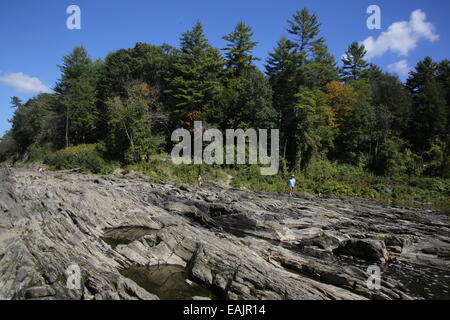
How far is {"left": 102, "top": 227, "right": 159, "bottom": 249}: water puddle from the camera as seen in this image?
1285 cm

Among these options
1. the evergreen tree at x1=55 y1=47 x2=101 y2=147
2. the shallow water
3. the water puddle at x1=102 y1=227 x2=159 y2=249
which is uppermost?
the evergreen tree at x1=55 y1=47 x2=101 y2=147

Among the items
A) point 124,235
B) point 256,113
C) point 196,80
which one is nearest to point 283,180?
point 256,113

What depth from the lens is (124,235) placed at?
13.7 m

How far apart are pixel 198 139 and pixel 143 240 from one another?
25301 mm

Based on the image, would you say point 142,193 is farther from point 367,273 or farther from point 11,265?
point 367,273

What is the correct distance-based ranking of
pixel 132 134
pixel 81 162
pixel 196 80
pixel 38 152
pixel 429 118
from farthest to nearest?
1. pixel 38 152
2. pixel 429 118
3. pixel 196 80
4. pixel 132 134
5. pixel 81 162

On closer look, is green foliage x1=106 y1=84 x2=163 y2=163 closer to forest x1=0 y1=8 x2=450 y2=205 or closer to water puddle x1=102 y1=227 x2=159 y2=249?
forest x1=0 y1=8 x2=450 y2=205

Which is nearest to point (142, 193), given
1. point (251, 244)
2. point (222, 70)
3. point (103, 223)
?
point (103, 223)

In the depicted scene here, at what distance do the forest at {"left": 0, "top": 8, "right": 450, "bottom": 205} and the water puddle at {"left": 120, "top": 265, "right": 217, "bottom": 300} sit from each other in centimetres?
2347

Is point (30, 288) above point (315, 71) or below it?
below

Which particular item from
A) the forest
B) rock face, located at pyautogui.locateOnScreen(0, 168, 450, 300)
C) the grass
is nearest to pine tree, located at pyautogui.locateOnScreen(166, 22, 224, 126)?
the forest

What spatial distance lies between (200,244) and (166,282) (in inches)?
80.6

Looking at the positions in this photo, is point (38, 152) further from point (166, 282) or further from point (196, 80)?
point (166, 282)

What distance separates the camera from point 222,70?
44.0 meters
